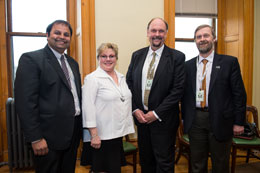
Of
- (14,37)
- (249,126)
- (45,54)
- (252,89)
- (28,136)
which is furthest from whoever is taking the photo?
(252,89)

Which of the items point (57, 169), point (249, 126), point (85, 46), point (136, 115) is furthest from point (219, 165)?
point (85, 46)

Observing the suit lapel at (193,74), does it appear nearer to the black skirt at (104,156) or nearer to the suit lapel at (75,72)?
the black skirt at (104,156)

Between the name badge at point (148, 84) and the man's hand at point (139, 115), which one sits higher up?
the name badge at point (148, 84)

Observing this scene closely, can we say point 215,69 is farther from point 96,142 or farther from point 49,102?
point 49,102

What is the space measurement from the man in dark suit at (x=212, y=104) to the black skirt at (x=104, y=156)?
71 cm

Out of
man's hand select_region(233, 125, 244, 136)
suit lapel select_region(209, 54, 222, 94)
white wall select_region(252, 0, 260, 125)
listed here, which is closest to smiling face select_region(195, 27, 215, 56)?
suit lapel select_region(209, 54, 222, 94)

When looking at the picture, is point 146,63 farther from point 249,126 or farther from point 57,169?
point 249,126

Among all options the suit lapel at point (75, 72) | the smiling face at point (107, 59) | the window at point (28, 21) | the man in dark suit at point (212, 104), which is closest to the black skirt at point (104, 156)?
the suit lapel at point (75, 72)

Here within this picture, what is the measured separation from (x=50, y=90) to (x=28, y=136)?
1.08ft

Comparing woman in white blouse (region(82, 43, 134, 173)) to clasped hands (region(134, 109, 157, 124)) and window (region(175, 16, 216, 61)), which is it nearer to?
clasped hands (region(134, 109, 157, 124))

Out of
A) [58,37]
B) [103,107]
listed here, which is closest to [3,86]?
[58,37]

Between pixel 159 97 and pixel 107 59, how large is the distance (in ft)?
1.82

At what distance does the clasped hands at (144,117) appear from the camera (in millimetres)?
1871

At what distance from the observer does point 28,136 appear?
141 centimetres
